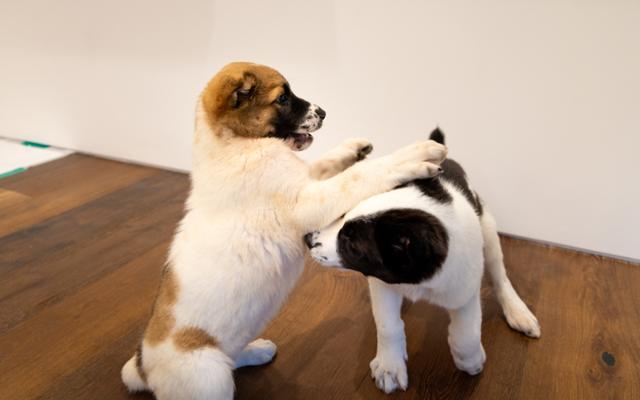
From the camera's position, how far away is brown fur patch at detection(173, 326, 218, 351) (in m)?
1.52

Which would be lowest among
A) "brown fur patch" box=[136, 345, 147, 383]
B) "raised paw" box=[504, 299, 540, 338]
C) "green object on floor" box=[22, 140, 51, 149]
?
"green object on floor" box=[22, 140, 51, 149]

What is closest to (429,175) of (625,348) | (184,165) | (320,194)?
(320,194)

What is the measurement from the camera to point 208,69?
3445mm

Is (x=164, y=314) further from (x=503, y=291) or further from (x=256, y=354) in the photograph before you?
(x=503, y=291)

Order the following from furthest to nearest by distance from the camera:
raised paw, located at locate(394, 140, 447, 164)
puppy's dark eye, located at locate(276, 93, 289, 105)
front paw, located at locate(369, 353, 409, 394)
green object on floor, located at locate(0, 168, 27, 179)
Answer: green object on floor, located at locate(0, 168, 27, 179) < front paw, located at locate(369, 353, 409, 394) < puppy's dark eye, located at locate(276, 93, 289, 105) < raised paw, located at locate(394, 140, 447, 164)

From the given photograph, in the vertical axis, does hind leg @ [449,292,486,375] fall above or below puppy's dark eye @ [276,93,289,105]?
below

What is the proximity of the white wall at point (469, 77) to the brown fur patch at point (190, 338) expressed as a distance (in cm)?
182

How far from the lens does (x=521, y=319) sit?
2.01 metres

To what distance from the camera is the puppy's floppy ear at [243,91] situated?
1.55m

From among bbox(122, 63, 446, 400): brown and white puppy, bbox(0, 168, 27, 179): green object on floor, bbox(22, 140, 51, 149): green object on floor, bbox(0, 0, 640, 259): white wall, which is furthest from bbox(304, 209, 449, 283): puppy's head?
bbox(22, 140, 51, 149): green object on floor

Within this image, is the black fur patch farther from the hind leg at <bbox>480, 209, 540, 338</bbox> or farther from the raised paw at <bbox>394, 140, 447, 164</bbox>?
the hind leg at <bbox>480, 209, 540, 338</bbox>

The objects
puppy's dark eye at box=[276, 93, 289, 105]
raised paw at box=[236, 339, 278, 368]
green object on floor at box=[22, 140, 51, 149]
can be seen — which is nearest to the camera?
puppy's dark eye at box=[276, 93, 289, 105]

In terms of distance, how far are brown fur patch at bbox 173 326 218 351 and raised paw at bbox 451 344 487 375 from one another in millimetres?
913

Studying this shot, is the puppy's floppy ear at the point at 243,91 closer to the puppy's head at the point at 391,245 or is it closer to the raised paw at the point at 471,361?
the puppy's head at the point at 391,245
